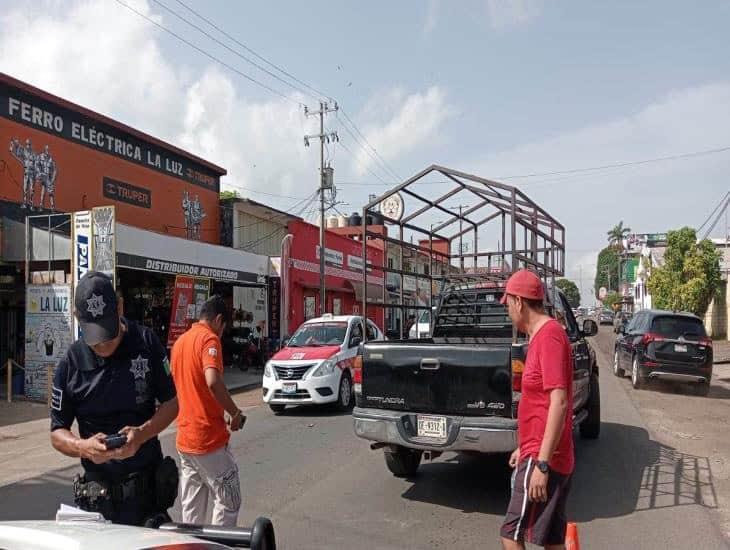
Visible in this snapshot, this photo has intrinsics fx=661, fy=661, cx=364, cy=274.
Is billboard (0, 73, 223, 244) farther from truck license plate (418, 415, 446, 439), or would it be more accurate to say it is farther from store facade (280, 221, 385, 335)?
truck license plate (418, 415, 446, 439)

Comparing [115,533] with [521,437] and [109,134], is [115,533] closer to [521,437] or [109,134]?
[521,437]

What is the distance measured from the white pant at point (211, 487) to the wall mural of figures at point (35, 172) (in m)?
15.6

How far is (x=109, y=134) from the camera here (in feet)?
68.5

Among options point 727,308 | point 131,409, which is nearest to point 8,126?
point 131,409

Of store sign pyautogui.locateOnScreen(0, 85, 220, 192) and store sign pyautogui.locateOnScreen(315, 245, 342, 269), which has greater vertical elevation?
store sign pyautogui.locateOnScreen(0, 85, 220, 192)

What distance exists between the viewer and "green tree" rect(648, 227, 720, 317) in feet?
95.3

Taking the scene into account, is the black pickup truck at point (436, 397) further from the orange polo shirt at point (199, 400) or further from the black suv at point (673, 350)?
the black suv at point (673, 350)

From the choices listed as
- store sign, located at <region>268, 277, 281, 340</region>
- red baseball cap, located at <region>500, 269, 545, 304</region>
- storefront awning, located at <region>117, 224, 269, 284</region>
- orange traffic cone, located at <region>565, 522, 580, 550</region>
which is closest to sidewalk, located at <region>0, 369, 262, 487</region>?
storefront awning, located at <region>117, 224, 269, 284</region>

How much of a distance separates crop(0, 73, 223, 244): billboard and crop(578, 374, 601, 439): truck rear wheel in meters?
15.0

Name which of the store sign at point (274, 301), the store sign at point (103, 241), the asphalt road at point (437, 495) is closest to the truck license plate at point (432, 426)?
the asphalt road at point (437, 495)

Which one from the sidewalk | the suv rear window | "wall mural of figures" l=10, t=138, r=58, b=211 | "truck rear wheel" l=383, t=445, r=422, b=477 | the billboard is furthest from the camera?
"wall mural of figures" l=10, t=138, r=58, b=211

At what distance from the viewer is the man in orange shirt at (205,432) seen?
4062 millimetres

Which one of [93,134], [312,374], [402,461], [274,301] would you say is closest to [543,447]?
[402,461]

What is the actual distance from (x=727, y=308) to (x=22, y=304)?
31460 millimetres
